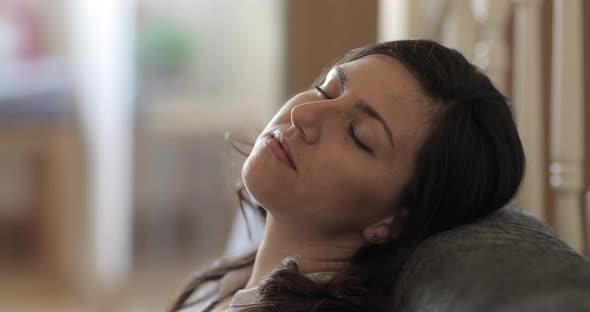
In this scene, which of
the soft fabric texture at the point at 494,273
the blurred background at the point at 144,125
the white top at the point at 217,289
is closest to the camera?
the soft fabric texture at the point at 494,273

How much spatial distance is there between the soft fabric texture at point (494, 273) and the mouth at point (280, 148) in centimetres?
23

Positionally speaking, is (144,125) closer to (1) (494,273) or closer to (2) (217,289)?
(2) (217,289)

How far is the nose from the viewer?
1007 millimetres

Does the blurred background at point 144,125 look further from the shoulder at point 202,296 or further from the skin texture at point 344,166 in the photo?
the skin texture at point 344,166

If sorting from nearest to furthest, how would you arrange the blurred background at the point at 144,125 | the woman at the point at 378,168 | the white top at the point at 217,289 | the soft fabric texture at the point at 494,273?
the soft fabric texture at the point at 494,273, the woman at the point at 378,168, the white top at the point at 217,289, the blurred background at the point at 144,125

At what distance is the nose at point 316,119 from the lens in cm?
101

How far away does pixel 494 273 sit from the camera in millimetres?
708

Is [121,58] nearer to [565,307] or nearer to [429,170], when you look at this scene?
[429,170]

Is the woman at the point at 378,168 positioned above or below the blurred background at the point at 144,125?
above

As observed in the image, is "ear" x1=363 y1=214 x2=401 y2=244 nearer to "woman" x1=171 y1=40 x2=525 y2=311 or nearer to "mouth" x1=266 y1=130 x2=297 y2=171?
"woman" x1=171 y1=40 x2=525 y2=311

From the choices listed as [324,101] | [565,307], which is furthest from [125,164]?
[565,307]

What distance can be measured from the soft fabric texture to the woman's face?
14 cm

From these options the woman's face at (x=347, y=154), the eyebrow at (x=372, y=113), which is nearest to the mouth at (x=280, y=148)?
the woman's face at (x=347, y=154)

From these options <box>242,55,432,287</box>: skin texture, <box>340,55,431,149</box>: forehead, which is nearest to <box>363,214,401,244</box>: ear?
<box>242,55,432,287</box>: skin texture
